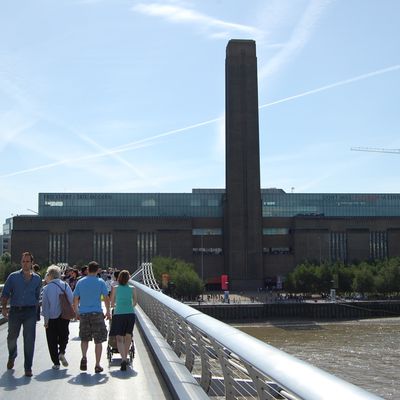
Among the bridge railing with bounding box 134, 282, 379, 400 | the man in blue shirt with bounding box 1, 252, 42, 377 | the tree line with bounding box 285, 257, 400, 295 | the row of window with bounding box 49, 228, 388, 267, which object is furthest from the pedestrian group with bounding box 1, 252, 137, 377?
the row of window with bounding box 49, 228, 388, 267

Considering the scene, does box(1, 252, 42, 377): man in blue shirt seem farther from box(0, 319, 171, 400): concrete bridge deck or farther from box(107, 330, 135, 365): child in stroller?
box(107, 330, 135, 365): child in stroller

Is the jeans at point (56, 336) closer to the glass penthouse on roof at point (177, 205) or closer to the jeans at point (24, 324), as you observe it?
the jeans at point (24, 324)

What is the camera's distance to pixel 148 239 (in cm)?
11175

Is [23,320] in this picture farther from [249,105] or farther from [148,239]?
[148,239]

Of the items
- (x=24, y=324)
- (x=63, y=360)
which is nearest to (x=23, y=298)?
(x=24, y=324)

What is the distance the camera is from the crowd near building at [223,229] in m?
103

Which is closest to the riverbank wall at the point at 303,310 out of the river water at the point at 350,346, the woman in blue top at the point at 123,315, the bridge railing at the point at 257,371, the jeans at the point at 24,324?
the river water at the point at 350,346

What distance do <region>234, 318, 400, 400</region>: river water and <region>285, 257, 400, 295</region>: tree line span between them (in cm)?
1804

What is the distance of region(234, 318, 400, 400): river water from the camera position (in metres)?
28.2

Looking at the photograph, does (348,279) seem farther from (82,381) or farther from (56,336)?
(82,381)

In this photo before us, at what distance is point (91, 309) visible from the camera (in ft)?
31.2

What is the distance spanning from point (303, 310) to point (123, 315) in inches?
2800

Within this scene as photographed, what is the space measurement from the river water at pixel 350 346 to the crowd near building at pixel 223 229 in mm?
32354

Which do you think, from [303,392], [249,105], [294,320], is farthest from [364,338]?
[249,105]
